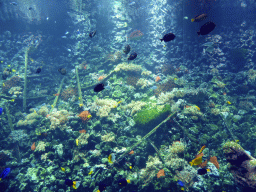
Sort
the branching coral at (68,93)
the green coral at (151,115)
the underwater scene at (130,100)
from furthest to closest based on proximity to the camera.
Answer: the branching coral at (68,93), the green coral at (151,115), the underwater scene at (130,100)

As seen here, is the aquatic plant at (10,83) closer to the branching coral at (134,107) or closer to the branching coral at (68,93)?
the branching coral at (68,93)

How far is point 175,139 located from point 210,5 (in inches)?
448

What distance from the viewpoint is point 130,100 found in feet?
27.2

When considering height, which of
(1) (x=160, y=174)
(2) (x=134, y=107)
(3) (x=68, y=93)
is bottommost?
(1) (x=160, y=174)

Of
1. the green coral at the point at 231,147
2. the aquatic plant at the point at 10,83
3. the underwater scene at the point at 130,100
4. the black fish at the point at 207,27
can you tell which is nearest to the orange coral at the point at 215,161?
the underwater scene at the point at 130,100

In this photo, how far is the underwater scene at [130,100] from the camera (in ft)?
15.8

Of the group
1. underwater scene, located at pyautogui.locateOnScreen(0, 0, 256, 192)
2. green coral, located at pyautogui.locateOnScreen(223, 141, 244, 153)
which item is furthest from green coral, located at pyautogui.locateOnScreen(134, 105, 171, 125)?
green coral, located at pyautogui.locateOnScreen(223, 141, 244, 153)

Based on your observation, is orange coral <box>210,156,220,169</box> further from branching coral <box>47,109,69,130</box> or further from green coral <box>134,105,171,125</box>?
branching coral <box>47,109,69,130</box>

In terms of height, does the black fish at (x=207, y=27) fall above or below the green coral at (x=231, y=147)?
above

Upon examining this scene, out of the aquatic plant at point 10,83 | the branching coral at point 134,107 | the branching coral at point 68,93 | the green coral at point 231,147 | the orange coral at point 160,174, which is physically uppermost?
the aquatic plant at point 10,83

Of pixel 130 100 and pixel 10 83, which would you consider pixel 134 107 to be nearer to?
pixel 130 100

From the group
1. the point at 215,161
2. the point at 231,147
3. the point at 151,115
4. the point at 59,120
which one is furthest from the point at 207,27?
the point at 59,120

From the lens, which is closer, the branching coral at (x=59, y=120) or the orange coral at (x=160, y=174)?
the orange coral at (x=160, y=174)

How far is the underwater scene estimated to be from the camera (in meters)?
4.82
